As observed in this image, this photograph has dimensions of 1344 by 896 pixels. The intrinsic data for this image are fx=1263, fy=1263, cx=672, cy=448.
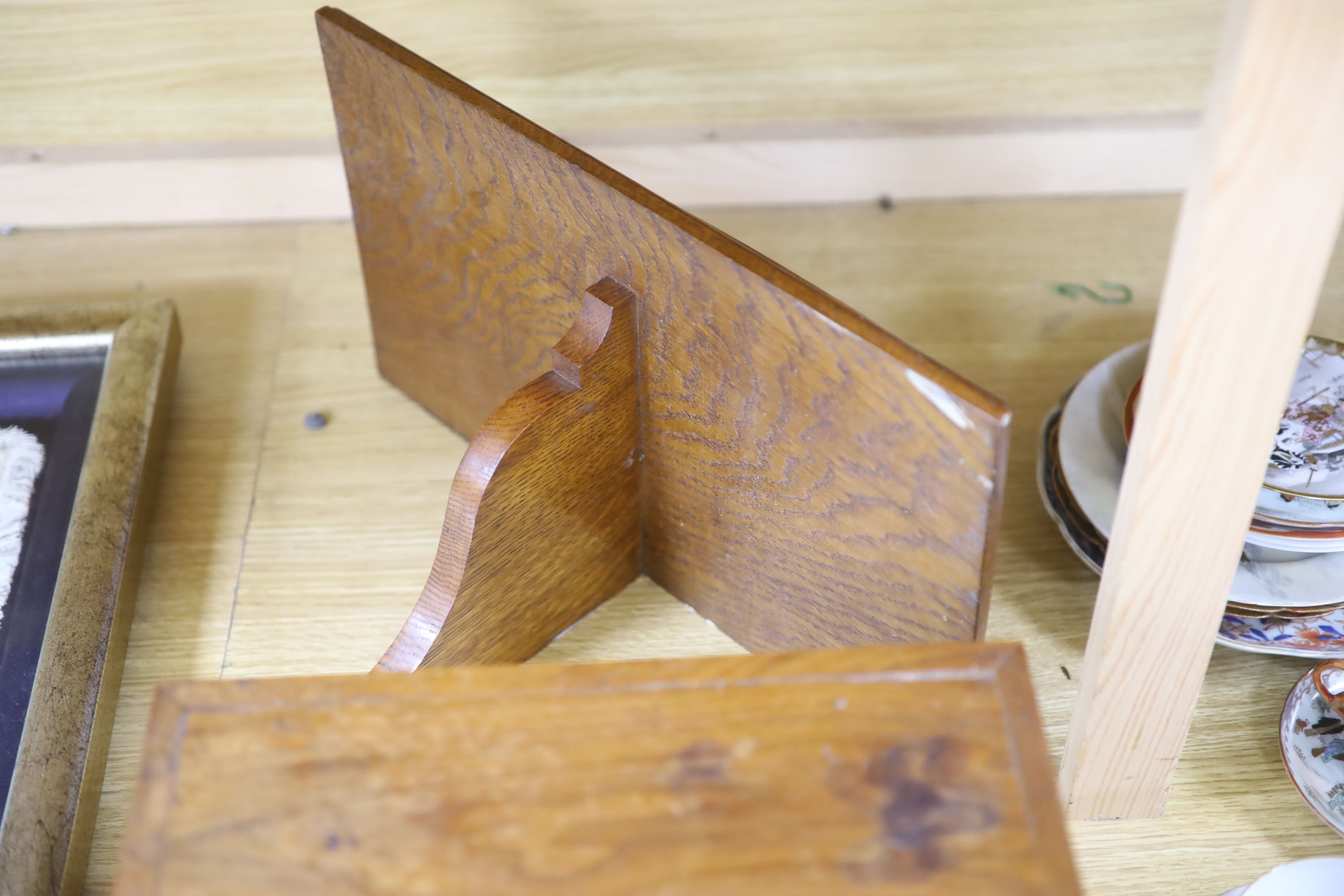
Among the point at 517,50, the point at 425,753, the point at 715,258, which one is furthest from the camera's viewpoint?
the point at 517,50

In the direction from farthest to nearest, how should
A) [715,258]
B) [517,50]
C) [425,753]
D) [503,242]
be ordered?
1. [517,50]
2. [503,242]
3. [715,258]
4. [425,753]

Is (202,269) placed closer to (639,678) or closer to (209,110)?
(209,110)

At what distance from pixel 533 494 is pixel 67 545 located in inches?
11.6

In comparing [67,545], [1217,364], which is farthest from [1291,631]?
[67,545]

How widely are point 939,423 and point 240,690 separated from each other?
0.95 feet

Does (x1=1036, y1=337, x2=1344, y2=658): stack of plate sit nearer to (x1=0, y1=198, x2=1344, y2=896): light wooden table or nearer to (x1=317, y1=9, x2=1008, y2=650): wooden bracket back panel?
(x1=0, y1=198, x2=1344, y2=896): light wooden table

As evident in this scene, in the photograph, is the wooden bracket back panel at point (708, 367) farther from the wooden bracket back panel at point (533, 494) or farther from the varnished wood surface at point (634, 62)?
the varnished wood surface at point (634, 62)

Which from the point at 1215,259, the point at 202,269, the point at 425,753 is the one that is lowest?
the point at 202,269

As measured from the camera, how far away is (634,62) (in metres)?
0.99

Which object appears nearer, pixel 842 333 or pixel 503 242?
pixel 842 333

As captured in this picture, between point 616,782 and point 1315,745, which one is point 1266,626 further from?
point 616,782

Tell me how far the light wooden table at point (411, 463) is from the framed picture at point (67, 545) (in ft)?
0.12

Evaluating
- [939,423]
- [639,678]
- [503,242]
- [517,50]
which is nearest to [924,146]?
[517,50]

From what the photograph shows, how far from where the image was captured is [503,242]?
711mm
